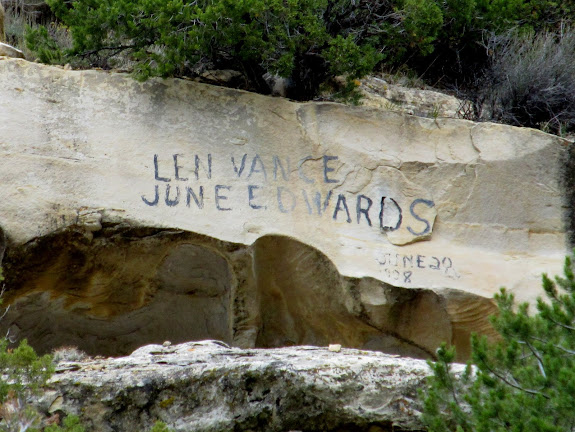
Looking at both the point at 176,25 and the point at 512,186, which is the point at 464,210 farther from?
the point at 176,25

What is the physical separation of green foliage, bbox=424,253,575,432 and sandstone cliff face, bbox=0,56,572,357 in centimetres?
245

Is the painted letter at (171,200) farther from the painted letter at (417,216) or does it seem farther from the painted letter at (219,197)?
the painted letter at (417,216)

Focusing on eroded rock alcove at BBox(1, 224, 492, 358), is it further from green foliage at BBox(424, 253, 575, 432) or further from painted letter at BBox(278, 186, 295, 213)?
green foliage at BBox(424, 253, 575, 432)

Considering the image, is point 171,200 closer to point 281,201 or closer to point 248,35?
point 281,201

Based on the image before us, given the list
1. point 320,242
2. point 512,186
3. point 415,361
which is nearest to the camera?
point 415,361

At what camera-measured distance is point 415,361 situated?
5617mm

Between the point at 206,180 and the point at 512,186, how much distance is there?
97.6 inches

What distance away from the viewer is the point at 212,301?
762cm

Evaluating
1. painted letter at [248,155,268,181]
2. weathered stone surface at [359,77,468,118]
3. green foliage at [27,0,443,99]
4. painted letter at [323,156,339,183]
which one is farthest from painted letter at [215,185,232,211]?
weathered stone surface at [359,77,468,118]

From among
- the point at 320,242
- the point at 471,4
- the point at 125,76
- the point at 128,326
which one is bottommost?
the point at 128,326

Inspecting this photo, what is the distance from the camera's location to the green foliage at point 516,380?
434 cm

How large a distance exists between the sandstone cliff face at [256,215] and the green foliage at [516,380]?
8.05 feet

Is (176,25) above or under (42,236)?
above

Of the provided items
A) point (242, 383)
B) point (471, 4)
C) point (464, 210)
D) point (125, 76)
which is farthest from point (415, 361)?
point (471, 4)
